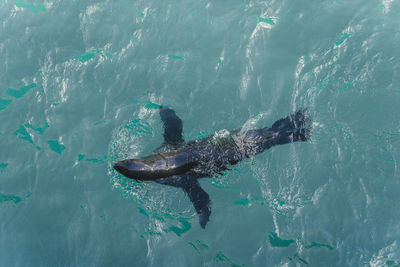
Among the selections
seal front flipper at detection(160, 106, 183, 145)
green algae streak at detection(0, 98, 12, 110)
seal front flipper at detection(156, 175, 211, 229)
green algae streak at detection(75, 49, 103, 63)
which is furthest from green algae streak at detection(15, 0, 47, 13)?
seal front flipper at detection(156, 175, 211, 229)

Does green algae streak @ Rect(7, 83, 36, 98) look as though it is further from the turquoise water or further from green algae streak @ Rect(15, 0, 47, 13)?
green algae streak @ Rect(15, 0, 47, 13)

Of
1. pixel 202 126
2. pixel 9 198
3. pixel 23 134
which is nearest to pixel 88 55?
pixel 23 134

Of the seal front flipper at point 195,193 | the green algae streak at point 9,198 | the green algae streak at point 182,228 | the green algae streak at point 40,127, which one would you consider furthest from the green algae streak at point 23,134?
the green algae streak at point 182,228

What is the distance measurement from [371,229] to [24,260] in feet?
30.5

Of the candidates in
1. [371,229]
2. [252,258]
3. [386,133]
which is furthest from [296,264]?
[386,133]

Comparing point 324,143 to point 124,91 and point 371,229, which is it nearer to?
point 371,229

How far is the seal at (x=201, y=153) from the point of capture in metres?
8.12

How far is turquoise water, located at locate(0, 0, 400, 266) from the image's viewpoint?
812 cm

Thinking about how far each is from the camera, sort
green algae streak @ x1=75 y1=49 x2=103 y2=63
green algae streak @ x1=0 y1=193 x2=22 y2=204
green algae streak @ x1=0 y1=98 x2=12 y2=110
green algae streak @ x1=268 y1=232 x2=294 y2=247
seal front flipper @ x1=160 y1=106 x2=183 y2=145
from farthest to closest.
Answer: green algae streak @ x1=75 y1=49 x2=103 y2=63, green algae streak @ x1=0 y1=98 x2=12 y2=110, green algae streak @ x1=0 y1=193 x2=22 y2=204, seal front flipper @ x1=160 y1=106 x2=183 y2=145, green algae streak @ x1=268 y1=232 x2=294 y2=247

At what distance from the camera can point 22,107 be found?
33.7 feet

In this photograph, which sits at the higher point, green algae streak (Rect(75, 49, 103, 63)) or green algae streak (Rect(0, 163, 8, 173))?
green algae streak (Rect(75, 49, 103, 63))

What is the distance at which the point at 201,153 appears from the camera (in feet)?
28.0

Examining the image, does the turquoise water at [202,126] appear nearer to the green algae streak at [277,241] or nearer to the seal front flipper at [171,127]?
the green algae streak at [277,241]

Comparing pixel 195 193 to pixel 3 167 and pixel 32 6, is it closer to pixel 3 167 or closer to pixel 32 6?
pixel 3 167
